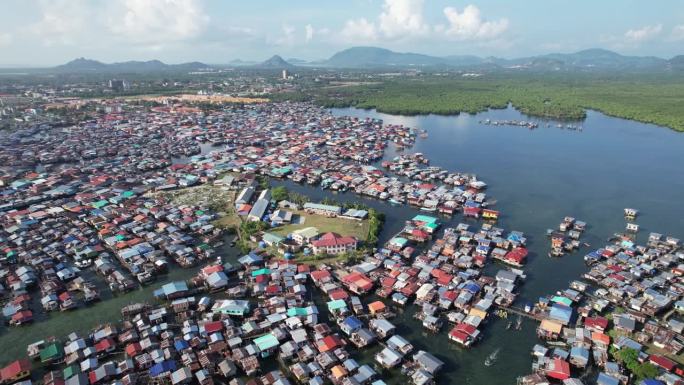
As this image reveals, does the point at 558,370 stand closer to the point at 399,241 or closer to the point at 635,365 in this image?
the point at 635,365

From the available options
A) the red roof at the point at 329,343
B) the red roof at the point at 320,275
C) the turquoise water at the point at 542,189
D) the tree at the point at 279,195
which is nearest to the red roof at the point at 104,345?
the red roof at the point at 329,343

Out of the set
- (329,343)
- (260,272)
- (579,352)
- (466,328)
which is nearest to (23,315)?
(260,272)

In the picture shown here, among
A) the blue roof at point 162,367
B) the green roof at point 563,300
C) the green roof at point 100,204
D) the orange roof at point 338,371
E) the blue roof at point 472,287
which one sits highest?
the green roof at point 100,204

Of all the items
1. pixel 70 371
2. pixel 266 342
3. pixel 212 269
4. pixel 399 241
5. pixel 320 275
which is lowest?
pixel 70 371

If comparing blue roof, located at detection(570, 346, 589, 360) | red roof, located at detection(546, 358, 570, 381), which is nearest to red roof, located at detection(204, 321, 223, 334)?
red roof, located at detection(546, 358, 570, 381)

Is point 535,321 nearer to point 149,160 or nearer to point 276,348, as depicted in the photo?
point 276,348

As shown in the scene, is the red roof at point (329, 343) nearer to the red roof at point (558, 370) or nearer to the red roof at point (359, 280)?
the red roof at point (359, 280)

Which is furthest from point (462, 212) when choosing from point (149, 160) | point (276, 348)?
point (149, 160)

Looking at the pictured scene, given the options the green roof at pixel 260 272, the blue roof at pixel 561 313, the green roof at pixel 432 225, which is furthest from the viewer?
the green roof at pixel 432 225
